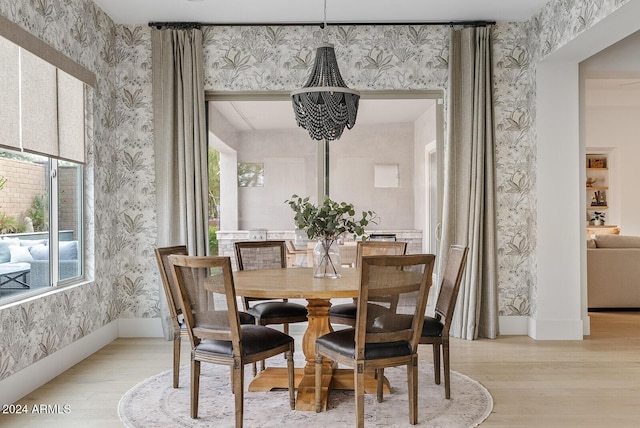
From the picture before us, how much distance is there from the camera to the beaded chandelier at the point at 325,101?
3.51 m

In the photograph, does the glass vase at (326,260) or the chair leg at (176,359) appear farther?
the glass vase at (326,260)

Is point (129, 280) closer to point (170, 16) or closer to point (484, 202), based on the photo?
point (170, 16)

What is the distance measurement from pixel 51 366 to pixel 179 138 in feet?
7.26

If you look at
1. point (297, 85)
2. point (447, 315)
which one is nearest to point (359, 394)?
point (447, 315)

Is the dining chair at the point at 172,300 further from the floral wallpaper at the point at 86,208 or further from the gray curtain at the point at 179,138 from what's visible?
the gray curtain at the point at 179,138

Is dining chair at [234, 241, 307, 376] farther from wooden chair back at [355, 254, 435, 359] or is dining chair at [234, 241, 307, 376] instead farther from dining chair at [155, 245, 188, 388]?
wooden chair back at [355, 254, 435, 359]

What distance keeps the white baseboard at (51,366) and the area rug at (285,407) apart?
65cm

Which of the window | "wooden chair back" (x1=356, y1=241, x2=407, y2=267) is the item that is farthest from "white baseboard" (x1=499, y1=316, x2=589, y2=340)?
the window

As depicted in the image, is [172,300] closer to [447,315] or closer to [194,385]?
[194,385]

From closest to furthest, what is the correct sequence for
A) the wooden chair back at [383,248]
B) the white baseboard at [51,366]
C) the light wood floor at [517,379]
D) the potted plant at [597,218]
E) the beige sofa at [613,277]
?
the light wood floor at [517,379], the white baseboard at [51,366], the wooden chair back at [383,248], the beige sofa at [613,277], the potted plant at [597,218]

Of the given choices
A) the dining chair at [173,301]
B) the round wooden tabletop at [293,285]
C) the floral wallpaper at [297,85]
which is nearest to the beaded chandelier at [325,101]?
the round wooden tabletop at [293,285]

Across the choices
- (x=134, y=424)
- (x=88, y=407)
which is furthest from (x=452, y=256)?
(x=88, y=407)

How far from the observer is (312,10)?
4895 millimetres

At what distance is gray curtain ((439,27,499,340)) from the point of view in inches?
202
